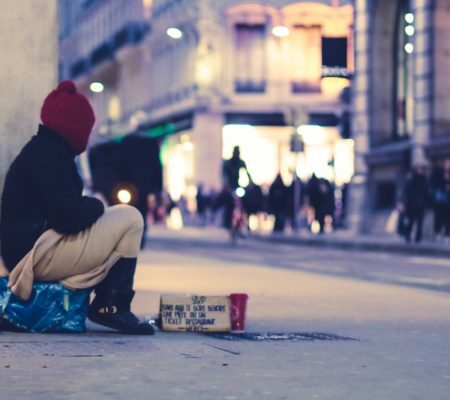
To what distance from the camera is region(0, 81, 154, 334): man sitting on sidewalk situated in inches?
363

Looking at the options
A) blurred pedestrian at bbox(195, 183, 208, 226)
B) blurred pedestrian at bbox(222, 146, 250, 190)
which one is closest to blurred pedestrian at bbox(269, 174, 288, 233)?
blurred pedestrian at bbox(222, 146, 250, 190)

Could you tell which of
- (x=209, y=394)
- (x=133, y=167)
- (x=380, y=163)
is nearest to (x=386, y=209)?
(x=380, y=163)

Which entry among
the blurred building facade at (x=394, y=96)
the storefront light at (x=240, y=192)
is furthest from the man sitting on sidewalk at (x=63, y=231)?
the storefront light at (x=240, y=192)

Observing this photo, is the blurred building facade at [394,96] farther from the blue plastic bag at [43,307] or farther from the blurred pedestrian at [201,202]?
the blue plastic bag at [43,307]

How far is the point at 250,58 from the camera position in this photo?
6375cm

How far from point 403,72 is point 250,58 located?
24180 millimetres

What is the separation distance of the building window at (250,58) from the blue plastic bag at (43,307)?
54.6 meters

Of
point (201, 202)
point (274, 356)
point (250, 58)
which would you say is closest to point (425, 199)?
point (274, 356)

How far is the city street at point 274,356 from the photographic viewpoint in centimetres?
691

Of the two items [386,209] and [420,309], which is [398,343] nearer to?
[420,309]

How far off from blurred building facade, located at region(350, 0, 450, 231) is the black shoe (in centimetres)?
2698

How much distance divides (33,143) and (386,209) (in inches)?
1215

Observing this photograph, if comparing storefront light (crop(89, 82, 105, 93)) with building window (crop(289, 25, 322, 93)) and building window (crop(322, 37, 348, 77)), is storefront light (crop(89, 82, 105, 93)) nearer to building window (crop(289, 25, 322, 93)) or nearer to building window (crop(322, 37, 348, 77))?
building window (crop(289, 25, 322, 93))

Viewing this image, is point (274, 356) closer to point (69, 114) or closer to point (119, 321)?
point (119, 321)
